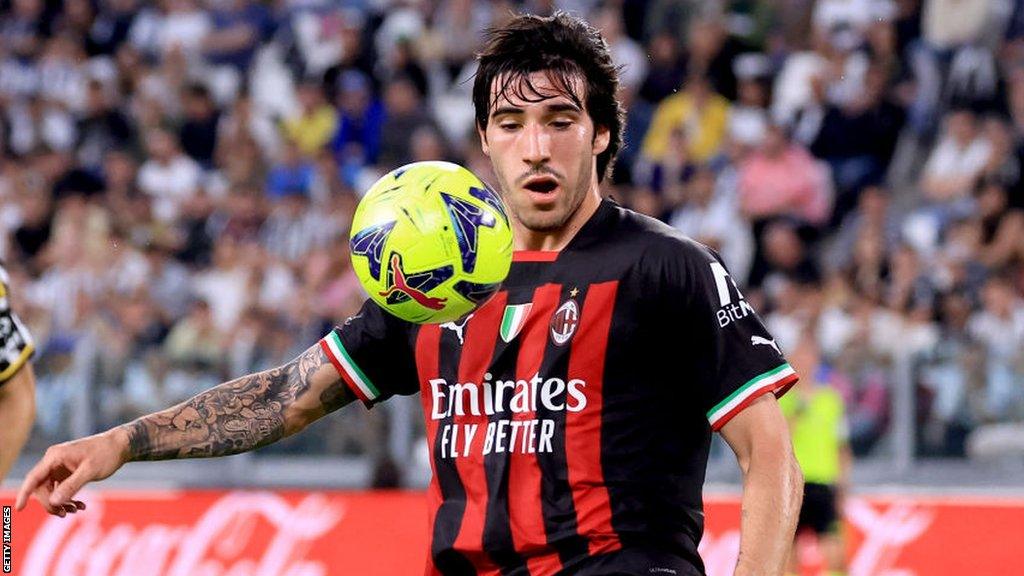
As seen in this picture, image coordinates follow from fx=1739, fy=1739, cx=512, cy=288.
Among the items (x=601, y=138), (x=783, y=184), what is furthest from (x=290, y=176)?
(x=601, y=138)

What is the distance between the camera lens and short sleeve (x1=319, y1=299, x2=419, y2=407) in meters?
4.57

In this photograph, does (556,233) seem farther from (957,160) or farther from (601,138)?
(957,160)

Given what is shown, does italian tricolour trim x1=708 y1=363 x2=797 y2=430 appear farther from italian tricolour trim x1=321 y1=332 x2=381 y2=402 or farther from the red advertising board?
the red advertising board

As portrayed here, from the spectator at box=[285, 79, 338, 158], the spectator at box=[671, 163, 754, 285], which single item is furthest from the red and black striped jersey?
the spectator at box=[285, 79, 338, 158]

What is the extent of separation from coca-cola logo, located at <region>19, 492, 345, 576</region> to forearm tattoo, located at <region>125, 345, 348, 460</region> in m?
5.89

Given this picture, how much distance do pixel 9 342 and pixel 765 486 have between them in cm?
296

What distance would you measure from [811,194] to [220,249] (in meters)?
4.87

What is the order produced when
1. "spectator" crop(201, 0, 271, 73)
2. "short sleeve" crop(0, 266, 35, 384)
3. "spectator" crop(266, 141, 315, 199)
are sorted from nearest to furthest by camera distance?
"short sleeve" crop(0, 266, 35, 384)
"spectator" crop(266, 141, 315, 199)
"spectator" crop(201, 0, 271, 73)

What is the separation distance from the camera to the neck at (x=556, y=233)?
14.4ft

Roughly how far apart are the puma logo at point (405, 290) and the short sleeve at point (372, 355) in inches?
19.9

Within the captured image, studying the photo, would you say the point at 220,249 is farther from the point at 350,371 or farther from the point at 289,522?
the point at 350,371

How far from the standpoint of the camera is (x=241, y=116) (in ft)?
51.9

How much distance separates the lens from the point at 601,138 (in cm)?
446

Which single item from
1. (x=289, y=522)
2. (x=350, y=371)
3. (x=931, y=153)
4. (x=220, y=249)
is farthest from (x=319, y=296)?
(x=350, y=371)
